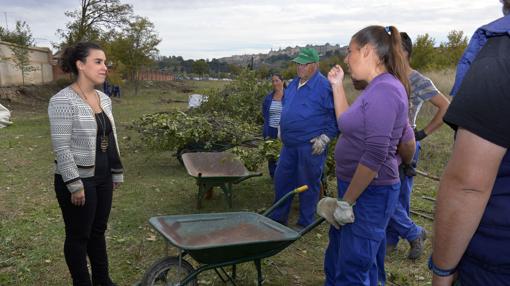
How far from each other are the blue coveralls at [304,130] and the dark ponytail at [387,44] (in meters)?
1.90

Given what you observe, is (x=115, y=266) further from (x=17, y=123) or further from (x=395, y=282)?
(x=17, y=123)

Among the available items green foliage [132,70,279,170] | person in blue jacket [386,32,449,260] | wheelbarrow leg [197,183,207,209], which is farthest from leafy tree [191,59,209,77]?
person in blue jacket [386,32,449,260]

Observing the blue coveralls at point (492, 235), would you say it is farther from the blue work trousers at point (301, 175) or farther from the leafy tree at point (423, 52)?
the leafy tree at point (423, 52)

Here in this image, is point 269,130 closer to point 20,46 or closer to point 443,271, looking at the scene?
point 443,271

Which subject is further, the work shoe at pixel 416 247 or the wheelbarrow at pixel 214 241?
the work shoe at pixel 416 247

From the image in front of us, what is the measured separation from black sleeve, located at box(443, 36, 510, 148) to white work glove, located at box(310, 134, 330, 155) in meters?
3.13

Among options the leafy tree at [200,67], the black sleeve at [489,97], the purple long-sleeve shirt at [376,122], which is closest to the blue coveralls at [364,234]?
the purple long-sleeve shirt at [376,122]

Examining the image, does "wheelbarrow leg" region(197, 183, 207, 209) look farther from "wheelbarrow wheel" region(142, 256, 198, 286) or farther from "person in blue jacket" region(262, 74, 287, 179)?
"wheelbarrow wheel" region(142, 256, 198, 286)

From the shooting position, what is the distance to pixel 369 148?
2391 mm

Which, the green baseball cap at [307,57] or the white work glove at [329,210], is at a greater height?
the green baseball cap at [307,57]

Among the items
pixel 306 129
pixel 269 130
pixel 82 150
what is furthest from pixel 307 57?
pixel 82 150

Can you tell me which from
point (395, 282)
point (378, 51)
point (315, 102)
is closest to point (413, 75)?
point (315, 102)

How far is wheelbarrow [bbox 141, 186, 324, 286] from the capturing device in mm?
2592

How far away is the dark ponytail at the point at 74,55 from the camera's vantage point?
119 inches
